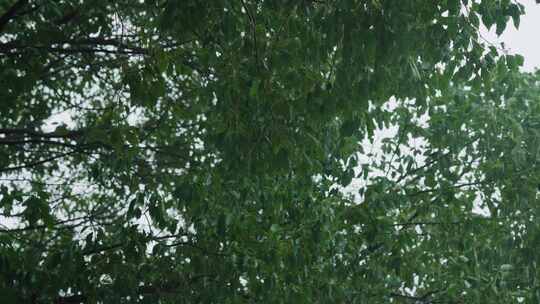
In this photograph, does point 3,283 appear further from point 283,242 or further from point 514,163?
point 514,163

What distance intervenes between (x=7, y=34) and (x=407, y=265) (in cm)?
547

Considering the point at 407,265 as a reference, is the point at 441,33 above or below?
above

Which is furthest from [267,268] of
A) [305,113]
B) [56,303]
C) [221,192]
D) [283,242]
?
[56,303]

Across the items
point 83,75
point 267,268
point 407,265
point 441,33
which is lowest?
point 267,268

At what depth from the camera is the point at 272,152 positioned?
5984 mm

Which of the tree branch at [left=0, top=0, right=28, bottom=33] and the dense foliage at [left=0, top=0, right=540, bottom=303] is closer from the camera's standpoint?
the dense foliage at [left=0, top=0, right=540, bottom=303]

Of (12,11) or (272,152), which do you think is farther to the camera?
(12,11)

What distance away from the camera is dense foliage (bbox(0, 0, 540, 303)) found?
6.03 metres

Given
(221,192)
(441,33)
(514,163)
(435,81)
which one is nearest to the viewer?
(441,33)

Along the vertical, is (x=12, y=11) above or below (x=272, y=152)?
above

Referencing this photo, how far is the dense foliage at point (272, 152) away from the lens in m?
6.03

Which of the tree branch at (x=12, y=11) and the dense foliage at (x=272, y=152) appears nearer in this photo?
the dense foliage at (x=272, y=152)

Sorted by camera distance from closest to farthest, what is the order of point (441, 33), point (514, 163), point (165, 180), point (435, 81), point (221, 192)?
point (441, 33) → point (435, 81) → point (221, 192) → point (165, 180) → point (514, 163)

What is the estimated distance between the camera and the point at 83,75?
9.92 meters
